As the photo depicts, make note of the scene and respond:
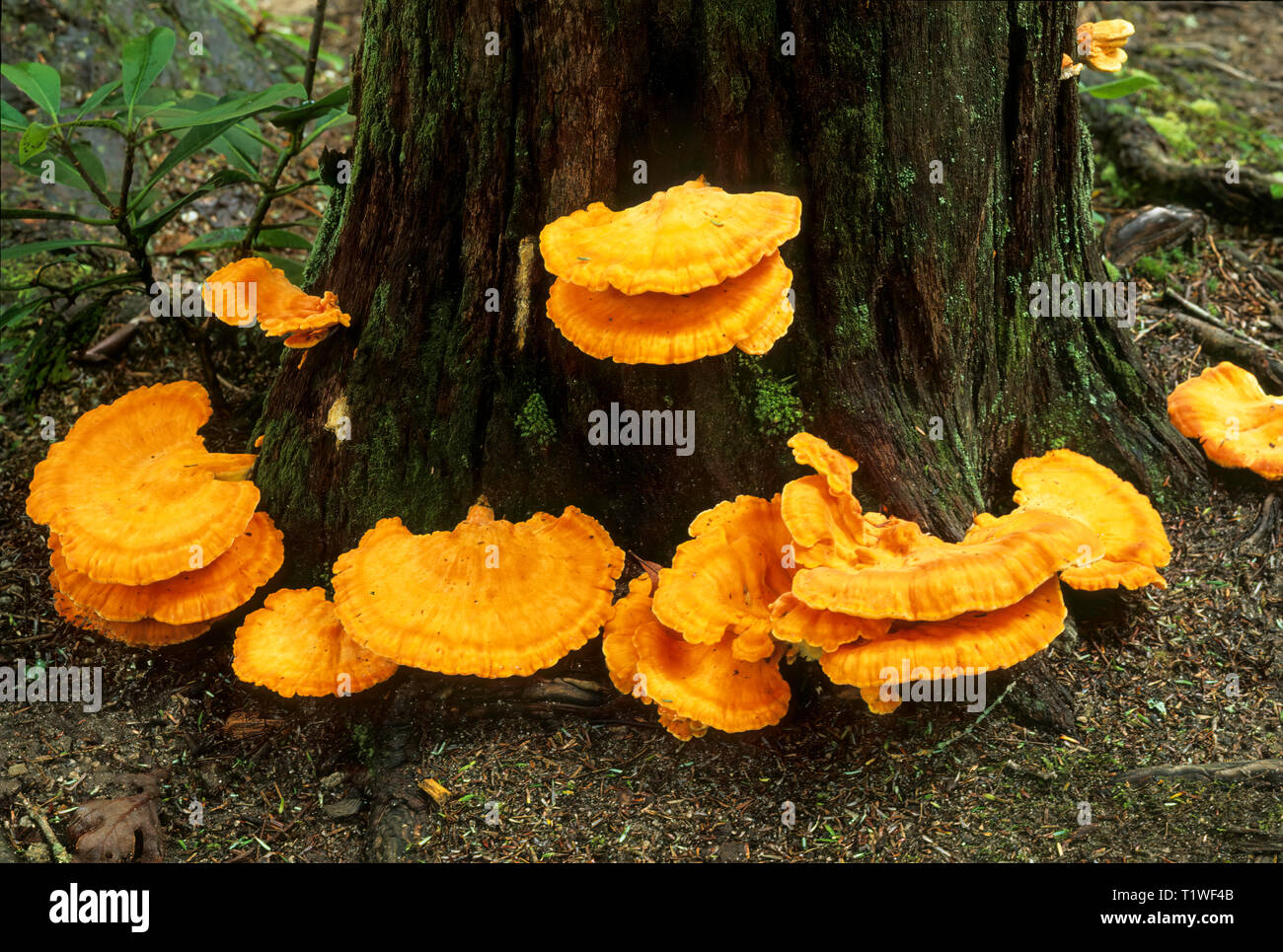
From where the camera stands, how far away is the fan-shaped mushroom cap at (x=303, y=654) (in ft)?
13.5

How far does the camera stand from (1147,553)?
4.17 m

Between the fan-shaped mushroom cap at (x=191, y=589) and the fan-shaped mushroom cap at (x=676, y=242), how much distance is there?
6.72 ft

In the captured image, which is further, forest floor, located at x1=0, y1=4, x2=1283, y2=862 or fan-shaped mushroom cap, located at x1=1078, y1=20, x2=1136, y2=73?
fan-shaped mushroom cap, located at x1=1078, y1=20, x2=1136, y2=73

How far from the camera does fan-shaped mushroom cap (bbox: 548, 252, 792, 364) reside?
3492 mm

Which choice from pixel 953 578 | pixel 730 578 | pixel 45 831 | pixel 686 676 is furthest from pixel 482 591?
pixel 45 831

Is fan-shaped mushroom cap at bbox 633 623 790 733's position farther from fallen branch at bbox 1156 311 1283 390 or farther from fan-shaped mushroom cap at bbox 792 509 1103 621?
fallen branch at bbox 1156 311 1283 390

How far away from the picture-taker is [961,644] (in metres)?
3.36

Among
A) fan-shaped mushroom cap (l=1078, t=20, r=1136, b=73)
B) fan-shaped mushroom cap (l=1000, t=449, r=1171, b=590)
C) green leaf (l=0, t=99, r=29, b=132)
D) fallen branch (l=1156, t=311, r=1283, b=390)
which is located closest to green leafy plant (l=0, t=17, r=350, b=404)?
green leaf (l=0, t=99, r=29, b=132)

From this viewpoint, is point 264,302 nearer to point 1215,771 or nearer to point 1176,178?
point 1215,771

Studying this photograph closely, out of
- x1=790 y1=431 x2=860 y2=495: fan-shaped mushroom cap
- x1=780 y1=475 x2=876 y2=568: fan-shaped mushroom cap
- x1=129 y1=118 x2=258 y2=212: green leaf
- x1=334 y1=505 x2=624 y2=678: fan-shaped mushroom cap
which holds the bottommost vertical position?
x1=334 y1=505 x2=624 y2=678: fan-shaped mushroom cap

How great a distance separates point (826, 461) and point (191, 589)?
287cm

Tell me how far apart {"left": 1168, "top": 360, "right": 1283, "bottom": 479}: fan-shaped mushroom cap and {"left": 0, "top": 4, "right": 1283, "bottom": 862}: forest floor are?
475 millimetres

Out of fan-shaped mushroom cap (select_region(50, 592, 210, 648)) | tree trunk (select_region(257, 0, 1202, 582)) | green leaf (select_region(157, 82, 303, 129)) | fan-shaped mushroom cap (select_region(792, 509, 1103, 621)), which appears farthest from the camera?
fan-shaped mushroom cap (select_region(50, 592, 210, 648))

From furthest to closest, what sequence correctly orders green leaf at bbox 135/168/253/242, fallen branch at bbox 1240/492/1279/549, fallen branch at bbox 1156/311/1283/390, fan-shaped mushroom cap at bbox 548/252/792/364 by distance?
fallen branch at bbox 1156/311/1283/390, green leaf at bbox 135/168/253/242, fallen branch at bbox 1240/492/1279/549, fan-shaped mushroom cap at bbox 548/252/792/364
